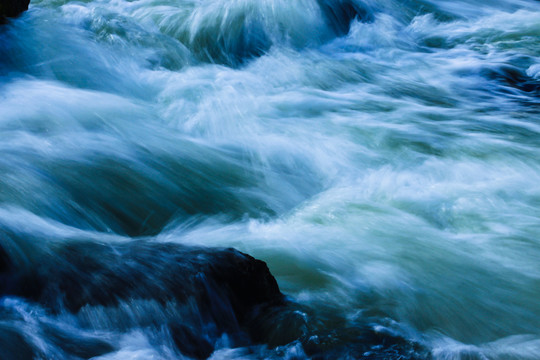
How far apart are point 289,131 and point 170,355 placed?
321cm

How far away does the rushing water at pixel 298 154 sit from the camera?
321cm

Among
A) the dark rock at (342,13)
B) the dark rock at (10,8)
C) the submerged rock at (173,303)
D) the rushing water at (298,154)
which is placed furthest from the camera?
the dark rock at (342,13)

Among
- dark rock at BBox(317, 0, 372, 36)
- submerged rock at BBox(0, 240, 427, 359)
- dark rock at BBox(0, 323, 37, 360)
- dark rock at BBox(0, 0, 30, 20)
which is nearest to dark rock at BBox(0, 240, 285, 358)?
submerged rock at BBox(0, 240, 427, 359)

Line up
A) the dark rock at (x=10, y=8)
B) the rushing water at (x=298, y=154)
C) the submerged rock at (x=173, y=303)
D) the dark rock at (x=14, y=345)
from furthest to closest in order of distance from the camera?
1. the dark rock at (x=10, y=8)
2. the rushing water at (x=298, y=154)
3. the submerged rock at (x=173, y=303)
4. the dark rock at (x=14, y=345)

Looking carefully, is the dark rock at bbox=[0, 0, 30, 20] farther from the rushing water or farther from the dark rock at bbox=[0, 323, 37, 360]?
the dark rock at bbox=[0, 323, 37, 360]

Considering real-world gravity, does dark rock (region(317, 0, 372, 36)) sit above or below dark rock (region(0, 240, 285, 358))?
above

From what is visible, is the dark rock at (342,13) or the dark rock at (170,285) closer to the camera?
the dark rock at (170,285)

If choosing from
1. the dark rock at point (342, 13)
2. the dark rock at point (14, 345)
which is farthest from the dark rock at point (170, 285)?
the dark rock at point (342, 13)

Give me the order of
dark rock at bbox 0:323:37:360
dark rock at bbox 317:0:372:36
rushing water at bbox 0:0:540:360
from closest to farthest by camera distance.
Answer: dark rock at bbox 0:323:37:360 → rushing water at bbox 0:0:540:360 → dark rock at bbox 317:0:372:36

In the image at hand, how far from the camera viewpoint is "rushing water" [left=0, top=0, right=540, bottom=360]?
321cm

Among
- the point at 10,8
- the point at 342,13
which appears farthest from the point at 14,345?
the point at 342,13

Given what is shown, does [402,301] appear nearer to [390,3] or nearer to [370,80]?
[370,80]

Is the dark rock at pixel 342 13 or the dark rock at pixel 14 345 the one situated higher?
the dark rock at pixel 342 13

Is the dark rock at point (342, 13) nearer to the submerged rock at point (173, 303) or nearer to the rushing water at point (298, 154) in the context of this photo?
the rushing water at point (298, 154)
